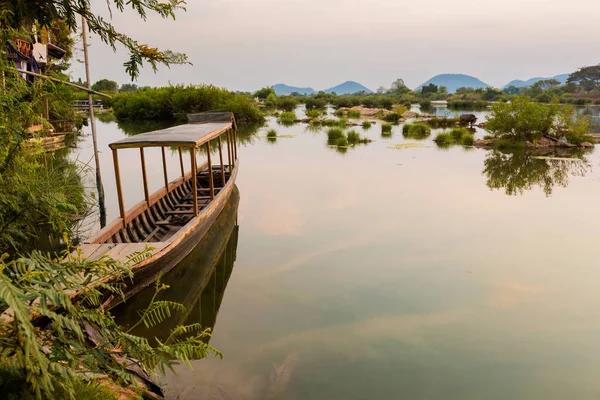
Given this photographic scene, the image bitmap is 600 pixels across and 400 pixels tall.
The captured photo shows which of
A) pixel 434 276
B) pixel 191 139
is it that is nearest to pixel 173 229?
pixel 191 139

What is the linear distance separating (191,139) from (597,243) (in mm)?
9489

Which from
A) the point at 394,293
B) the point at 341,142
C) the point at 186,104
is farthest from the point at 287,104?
the point at 394,293

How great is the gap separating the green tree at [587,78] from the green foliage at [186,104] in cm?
11241

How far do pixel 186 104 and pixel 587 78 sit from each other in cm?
12283

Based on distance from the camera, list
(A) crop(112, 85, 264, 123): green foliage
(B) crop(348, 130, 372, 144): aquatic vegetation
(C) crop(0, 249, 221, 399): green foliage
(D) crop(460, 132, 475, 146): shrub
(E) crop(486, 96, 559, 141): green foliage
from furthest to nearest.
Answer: (A) crop(112, 85, 264, 123): green foliage, (B) crop(348, 130, 372, 144): aquatic vegetation, (D) crop(460, 132, 475, 146): shrub, (E) crop(486, 96, 559, 141): green foliage, (C) crop(0, 249, 221, 399): green foliage

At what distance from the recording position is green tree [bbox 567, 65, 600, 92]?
118m

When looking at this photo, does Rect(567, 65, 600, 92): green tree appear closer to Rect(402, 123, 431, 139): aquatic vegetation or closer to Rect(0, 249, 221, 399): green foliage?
Rect(402, 123, 431, 139): aquatic vegetation

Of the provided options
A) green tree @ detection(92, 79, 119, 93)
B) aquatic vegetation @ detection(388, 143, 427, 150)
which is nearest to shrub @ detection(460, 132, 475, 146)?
aquatic vegetation @ detection(388, 143, 427, 150)

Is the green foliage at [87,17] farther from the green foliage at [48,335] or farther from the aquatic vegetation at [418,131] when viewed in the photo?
the aquatic vegetation at [418,131]

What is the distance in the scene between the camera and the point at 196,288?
8.09 meters

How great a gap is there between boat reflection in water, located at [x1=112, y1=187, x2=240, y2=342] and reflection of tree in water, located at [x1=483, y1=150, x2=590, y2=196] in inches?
414

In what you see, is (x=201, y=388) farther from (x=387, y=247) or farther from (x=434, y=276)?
(x=387, y=247)

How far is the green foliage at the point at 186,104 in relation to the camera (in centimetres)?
4219

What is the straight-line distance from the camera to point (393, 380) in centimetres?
555
